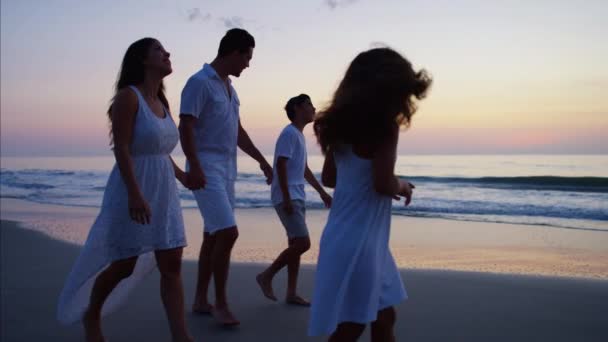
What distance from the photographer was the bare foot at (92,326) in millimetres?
3389

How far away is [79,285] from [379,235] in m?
1.92

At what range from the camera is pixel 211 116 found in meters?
3.94

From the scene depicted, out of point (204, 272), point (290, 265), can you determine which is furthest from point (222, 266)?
point (290, 265)

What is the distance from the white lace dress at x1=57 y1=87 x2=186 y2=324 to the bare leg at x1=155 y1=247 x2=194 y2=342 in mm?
74

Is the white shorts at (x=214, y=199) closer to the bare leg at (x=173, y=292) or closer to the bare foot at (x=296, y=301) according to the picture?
the bare leg at (x=173, y=292)

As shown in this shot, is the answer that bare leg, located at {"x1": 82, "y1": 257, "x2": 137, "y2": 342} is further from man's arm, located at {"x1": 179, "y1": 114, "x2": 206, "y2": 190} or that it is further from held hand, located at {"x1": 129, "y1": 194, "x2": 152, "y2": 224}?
man's arm, located at {"x1": 179, "y1": 114, "x2": 206, "y2": 190}

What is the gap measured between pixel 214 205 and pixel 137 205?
884 mm

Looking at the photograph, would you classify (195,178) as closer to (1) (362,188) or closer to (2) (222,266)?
(2) (222,266)

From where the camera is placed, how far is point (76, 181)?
25484mm

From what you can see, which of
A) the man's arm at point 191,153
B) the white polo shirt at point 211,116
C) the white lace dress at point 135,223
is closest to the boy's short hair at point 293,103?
the white polo shirt at point 211,116

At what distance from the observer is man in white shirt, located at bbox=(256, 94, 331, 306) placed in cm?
451

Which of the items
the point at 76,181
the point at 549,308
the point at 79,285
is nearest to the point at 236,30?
the point at 79,285

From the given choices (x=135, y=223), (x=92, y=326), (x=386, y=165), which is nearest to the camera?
(x=386, y=165)

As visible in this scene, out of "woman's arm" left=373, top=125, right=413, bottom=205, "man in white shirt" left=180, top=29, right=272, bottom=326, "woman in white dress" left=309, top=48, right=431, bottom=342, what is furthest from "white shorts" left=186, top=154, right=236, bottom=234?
"woman's arm" left=373, top=125, right=413, bottom=205
